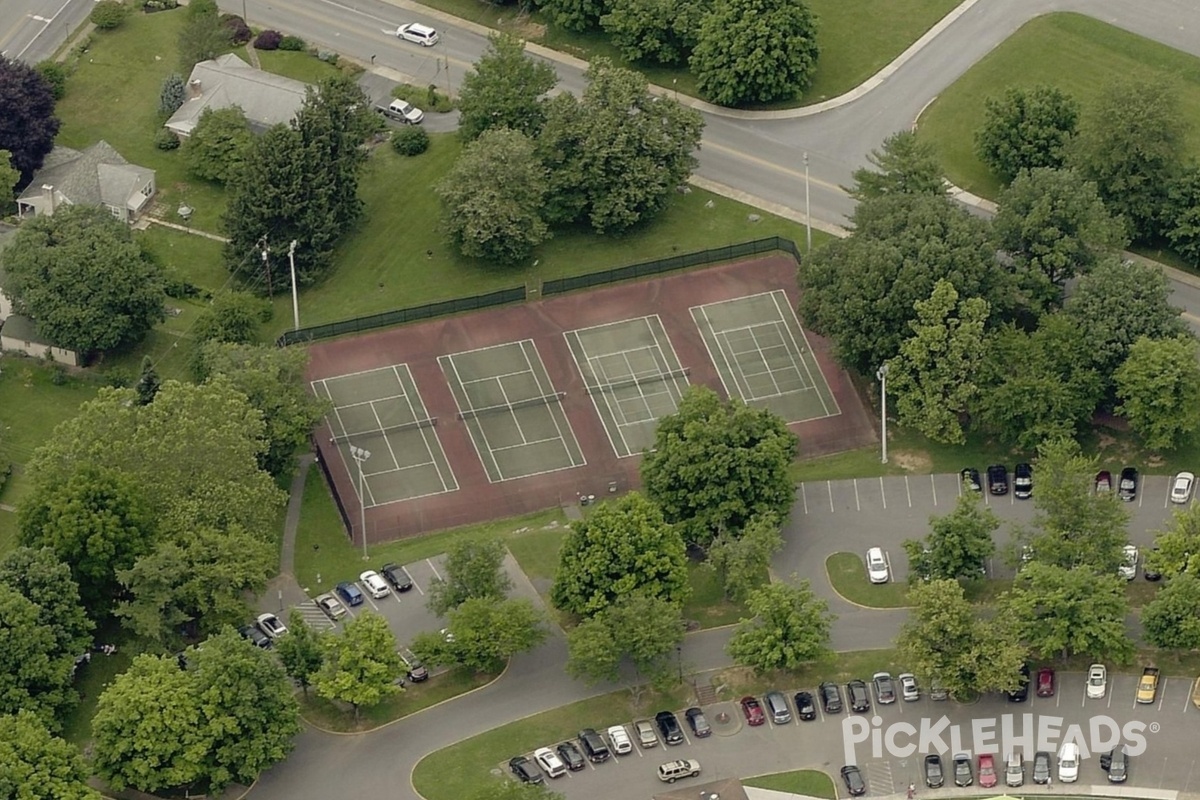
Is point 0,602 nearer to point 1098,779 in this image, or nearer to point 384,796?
point 384,796

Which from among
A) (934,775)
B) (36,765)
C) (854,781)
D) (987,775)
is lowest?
(36,765)

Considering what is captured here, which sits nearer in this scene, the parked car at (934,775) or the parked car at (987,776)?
the parked car at (987,776)

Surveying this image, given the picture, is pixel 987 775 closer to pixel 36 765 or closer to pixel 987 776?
pixel 987 776

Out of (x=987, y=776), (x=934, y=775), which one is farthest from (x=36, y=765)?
(x=987, y=776)

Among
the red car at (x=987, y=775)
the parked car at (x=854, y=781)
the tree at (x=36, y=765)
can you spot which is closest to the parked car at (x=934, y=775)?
the red car at (x=987, y=775)

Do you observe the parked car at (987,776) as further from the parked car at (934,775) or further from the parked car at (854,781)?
the parked car at (854,781)
